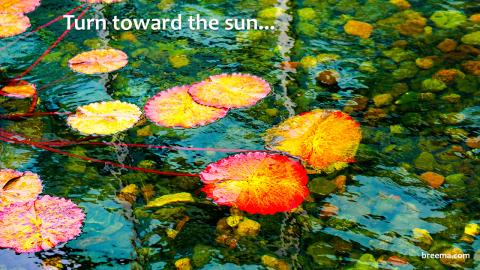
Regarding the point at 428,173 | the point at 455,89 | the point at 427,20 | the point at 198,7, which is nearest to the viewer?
the point at 428,173

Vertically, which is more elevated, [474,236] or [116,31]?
[116,31]

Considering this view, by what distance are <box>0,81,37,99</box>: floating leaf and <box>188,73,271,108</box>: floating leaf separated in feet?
1.64

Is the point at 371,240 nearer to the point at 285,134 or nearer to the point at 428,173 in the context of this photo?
the point at 428,173

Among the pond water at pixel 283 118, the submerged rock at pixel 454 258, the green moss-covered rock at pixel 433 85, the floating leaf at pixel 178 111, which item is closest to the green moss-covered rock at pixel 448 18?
the pond water at pixel 283 118

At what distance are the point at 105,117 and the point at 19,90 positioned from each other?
13.4 inches

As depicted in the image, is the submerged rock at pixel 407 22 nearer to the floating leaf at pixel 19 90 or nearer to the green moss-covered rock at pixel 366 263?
the green moss-covered rock at pixel 366 263

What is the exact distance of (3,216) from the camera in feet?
4.26

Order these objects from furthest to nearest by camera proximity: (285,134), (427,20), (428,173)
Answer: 1. (427,20)
2. (285,134)
3. (428,173)

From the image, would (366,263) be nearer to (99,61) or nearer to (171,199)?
(171,199)

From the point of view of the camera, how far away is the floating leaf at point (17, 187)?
1.35 meters

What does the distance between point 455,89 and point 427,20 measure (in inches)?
16.9

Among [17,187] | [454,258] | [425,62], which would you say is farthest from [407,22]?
[17,187]

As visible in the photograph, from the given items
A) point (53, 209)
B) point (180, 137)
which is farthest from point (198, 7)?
point (53, 209)

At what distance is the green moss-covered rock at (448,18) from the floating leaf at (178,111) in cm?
89
